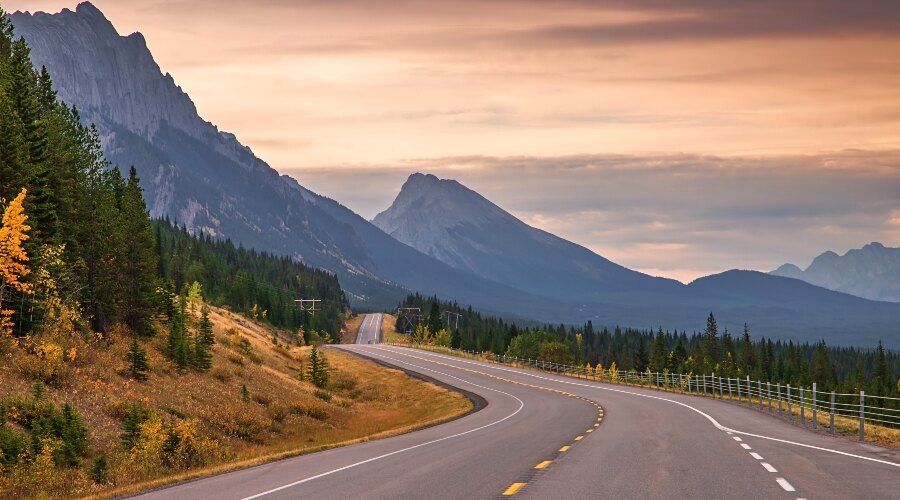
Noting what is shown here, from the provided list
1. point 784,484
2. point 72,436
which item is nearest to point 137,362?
point 72,436

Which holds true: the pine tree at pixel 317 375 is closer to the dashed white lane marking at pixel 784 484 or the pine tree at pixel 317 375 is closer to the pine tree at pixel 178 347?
the pine tree at pixel 178 347

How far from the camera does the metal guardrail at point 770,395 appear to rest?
113ft

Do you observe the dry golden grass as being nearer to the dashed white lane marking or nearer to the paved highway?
the paved highway

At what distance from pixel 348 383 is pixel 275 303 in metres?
106

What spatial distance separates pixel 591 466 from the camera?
19.9 meters

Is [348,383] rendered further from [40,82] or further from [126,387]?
[126,387]

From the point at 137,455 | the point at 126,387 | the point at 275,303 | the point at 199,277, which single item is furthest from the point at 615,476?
the point at 275,303

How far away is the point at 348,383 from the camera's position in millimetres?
86312

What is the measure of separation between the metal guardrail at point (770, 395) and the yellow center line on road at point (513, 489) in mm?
11357

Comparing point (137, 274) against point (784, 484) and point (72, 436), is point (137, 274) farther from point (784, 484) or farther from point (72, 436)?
point (784, 484)

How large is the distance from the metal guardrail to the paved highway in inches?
54.2

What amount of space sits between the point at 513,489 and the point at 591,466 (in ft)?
13.0

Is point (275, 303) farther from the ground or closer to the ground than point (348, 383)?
farther from the ground

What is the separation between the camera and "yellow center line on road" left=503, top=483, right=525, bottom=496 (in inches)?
627
